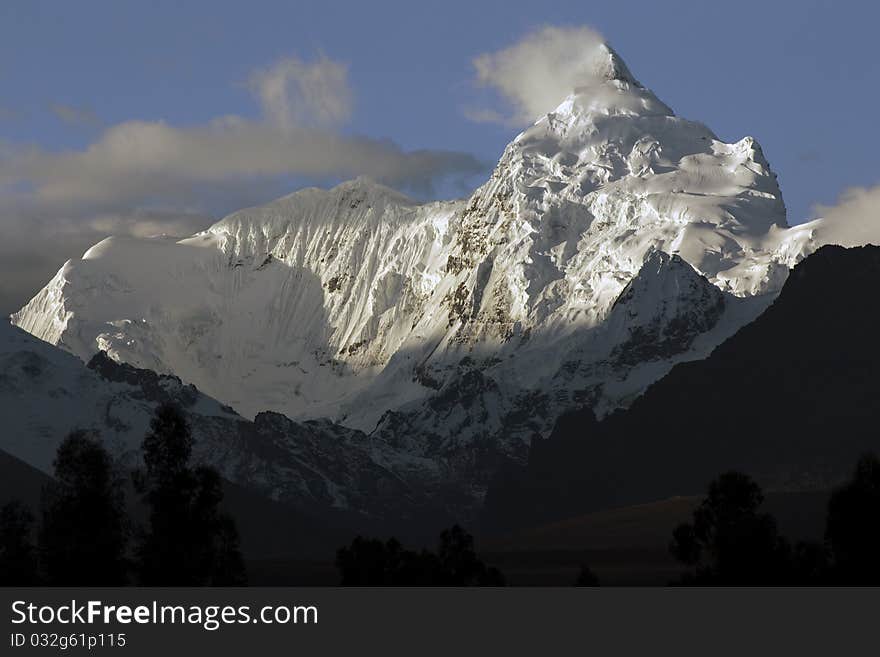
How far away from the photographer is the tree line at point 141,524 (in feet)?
442

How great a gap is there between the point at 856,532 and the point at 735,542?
7931 mm

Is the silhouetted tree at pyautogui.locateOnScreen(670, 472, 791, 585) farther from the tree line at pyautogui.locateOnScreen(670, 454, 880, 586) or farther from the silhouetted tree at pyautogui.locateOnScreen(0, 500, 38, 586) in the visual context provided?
the silhouetted tree at pyautogui.locateOnScreen(0, 500, 38, 586)

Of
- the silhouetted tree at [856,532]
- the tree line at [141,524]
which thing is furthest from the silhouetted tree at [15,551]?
the silhouetted tree at [856,532]

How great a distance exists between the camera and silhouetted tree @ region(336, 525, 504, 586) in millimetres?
168375

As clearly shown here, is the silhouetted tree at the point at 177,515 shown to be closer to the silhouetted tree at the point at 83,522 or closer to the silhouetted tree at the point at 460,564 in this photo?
the silhouetted tree at the point at 83,522

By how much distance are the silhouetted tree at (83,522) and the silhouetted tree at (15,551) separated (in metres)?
9.20

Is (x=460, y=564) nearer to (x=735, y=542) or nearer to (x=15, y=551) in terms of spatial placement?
(x=15, y=551)
